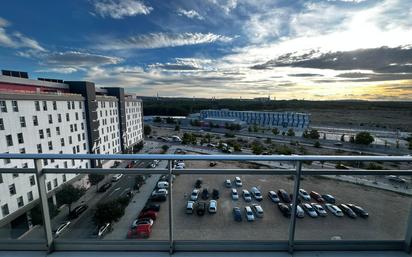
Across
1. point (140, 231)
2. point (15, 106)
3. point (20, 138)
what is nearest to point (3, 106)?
point (15, 106)

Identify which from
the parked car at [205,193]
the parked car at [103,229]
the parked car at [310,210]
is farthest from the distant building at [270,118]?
the parked car at [103,229]

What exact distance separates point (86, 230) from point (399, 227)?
9.10 feet

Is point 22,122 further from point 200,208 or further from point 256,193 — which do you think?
point 256,193

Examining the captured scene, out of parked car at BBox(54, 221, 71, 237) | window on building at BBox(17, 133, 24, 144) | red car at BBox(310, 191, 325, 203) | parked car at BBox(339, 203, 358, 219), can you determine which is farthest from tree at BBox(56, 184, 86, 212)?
window on building at BBox(17, 133, 24, 144)

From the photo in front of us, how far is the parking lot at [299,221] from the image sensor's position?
175cm

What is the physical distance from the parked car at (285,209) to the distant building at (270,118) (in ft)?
168

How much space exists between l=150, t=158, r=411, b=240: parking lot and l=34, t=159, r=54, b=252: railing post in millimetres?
864

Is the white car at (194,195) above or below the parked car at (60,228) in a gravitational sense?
above

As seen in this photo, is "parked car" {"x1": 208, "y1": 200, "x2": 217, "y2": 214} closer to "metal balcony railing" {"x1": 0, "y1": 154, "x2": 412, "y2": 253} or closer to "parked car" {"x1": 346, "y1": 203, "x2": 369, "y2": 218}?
"metal balcony railing" {"x1": 0, "y1": 154, "x2": 412, "y2": 253}

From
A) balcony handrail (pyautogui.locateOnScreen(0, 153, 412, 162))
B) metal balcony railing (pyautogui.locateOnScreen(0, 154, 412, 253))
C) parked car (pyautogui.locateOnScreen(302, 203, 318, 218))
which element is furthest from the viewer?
parked car (pyautogui.locateOnScreen(302, 203, 318, 218))

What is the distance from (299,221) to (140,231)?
54.8 inches

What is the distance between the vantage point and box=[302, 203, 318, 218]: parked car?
1.75 meters

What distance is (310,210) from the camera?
1.77 metres

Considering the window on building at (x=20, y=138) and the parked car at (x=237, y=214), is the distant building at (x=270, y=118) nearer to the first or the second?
the window on building at (x=20, y=138)
